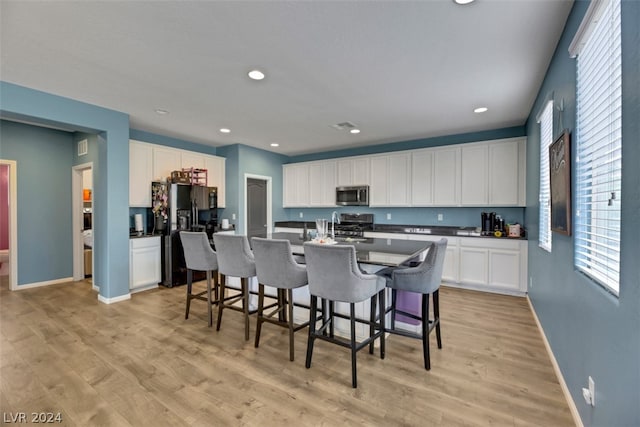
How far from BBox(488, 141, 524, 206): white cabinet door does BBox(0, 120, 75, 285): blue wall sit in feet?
23.0

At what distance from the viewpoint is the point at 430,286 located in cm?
236

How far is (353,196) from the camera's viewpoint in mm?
5828

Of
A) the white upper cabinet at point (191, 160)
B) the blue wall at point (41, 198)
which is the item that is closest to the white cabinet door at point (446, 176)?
the white upper cabinet at point (191, 160)

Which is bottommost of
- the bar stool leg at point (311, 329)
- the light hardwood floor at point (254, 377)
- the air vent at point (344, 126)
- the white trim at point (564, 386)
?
the light hardwood floor at point (254, 377)

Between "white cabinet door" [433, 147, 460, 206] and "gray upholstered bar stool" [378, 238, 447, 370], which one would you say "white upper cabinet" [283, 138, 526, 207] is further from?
"gray upholstered bar stool" [378, 238, 447, 370]

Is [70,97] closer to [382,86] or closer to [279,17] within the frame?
[279,17]

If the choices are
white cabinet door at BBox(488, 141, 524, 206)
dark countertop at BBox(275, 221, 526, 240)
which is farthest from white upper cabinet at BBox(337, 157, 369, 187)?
white cabinet door at BBox(488, 141, 524, 206)

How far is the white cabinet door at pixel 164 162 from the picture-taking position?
4879mm

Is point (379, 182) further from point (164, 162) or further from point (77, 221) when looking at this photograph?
point (77, 221)

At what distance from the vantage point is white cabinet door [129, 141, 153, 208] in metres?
4.58

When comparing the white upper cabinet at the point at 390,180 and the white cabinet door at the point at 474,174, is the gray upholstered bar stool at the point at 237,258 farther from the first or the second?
the white cabinet door at the point at 474,174

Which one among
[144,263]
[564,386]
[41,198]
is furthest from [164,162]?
[564,386]

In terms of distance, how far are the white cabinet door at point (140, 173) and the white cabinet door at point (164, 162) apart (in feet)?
0.25

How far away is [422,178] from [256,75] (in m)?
3.44
